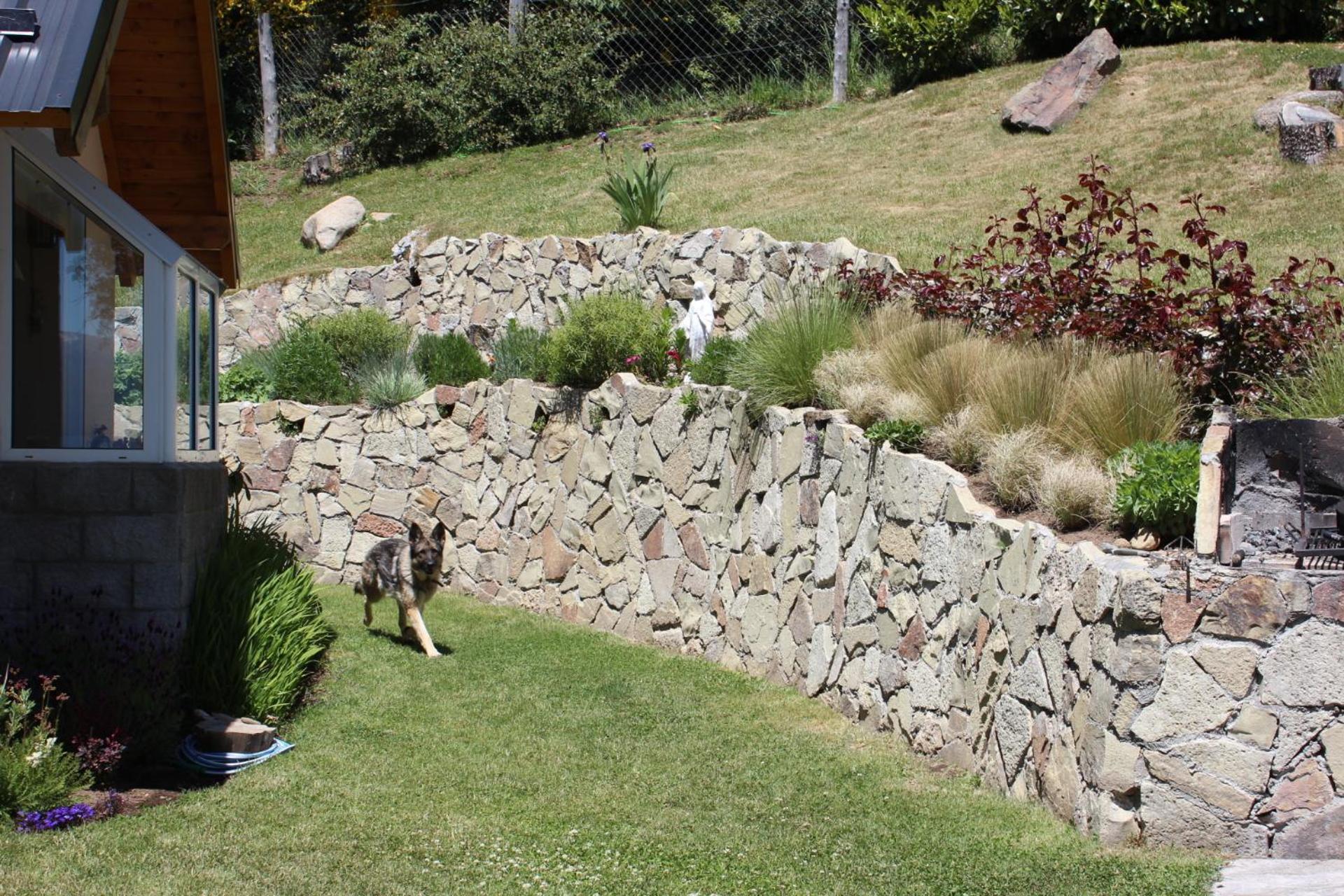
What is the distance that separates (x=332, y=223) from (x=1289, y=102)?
1532 centimetres

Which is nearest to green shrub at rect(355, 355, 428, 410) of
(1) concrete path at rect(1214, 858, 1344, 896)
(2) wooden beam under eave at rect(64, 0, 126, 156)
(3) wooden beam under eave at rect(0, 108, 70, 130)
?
(2) wooden beam under eave at rect(64, 0, 126, 156)

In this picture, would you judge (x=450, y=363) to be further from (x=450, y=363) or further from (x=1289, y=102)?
(x=1289, y=102)

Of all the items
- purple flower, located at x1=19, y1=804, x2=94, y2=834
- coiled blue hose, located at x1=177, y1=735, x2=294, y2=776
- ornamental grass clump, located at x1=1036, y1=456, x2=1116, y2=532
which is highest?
ornamental grass clump, located at x1=1036, y1=456, x2=1116, y2=532

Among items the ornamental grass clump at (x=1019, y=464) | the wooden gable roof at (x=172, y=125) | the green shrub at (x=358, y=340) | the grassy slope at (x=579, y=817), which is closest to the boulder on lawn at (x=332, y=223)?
the green shrub at (x=358, y=340)

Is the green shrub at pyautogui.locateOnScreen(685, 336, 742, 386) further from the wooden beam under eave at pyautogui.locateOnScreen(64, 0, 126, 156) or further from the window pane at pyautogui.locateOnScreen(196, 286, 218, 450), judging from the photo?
the wooden beam under eave at pyautogui.locateOnScreen(64, 0, 126, 156)

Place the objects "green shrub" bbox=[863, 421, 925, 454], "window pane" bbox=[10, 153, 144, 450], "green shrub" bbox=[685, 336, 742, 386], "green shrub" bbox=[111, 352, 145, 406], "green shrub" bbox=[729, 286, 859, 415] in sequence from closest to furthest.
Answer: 1. "window pane" bbox=[10, 153, 144, 450]
2. "green shrub" bbox=[111, 352, 145, 406]
3. "green shrub" bbox=[863, 421, 925, 454]
4. "green shrub" bbox=[729, 286, 859, 415]
5. "green shrub" bbox=[685, 336, 742, 386]

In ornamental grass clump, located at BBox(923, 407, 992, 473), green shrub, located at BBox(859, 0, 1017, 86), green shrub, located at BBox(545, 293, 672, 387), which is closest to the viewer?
ornamental grass clump, located at BBox(923, 407, 992, 473)

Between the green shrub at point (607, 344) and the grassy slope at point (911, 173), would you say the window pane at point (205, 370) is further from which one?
the grassy slope at point (911, 173)

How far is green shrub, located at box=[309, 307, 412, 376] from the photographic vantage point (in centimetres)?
1616

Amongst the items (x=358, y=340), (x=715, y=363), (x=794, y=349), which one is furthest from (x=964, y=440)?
(x=358, y=340)

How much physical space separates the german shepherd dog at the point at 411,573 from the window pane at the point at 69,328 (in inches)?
141

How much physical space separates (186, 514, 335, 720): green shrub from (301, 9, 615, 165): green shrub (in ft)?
65.2

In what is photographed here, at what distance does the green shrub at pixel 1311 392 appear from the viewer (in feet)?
23.2

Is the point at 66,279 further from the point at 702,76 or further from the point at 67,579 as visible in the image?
the point at 702,76
